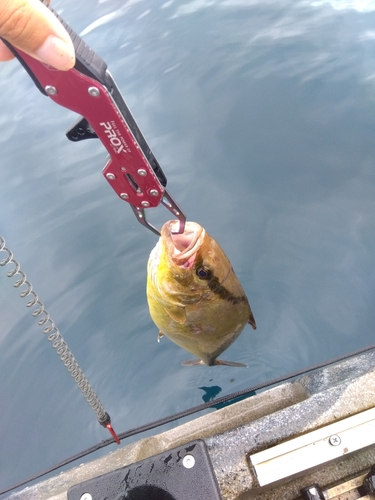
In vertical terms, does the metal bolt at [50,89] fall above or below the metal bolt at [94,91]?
above

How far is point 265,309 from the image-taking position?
4.46 meters

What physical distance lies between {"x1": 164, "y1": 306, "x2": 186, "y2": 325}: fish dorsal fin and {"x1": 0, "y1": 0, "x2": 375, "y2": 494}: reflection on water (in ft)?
6.42

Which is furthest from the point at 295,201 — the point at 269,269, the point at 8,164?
the point at 8,164

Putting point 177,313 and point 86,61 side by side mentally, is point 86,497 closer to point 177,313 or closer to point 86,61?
point 177,313

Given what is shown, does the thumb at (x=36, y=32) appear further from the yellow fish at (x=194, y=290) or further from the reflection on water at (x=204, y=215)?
the reflection on water at (x=204, y=215)

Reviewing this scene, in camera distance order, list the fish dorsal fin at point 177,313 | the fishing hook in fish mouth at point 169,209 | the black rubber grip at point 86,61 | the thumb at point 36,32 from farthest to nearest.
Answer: the fish dorsal fin at point 177,313 → the fishing hook in fish mouth at point 169,209 → the black rubber grip at point 86,61 → the thumb at point 36,32

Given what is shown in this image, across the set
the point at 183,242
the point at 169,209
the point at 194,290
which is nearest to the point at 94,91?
the point at 169,209

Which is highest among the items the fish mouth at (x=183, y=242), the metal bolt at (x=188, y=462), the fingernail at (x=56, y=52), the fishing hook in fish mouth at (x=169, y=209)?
the fingernail at (x=56, y=52)

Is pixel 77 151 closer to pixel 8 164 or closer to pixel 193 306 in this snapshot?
pixel 8 164

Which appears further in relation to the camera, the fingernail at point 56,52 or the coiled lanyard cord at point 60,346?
the coiled lanyard cord at point 60,346

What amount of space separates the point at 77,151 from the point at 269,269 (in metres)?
3.45

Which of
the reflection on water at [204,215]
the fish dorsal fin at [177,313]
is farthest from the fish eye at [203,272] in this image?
the reflection on water at [204,215]

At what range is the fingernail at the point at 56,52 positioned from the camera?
4.11 ft

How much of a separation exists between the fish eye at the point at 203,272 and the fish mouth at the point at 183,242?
8 centimetres
